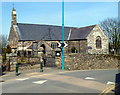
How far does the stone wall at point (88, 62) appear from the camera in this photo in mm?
17625

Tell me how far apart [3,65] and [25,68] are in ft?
7.37

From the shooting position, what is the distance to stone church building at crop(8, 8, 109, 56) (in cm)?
3844

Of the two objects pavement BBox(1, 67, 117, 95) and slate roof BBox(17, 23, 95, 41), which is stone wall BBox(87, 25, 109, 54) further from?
pavement BBox(1, 67, 117, 95)

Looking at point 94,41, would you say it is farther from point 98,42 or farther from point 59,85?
point 59,85

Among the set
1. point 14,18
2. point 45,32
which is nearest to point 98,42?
point 45,32

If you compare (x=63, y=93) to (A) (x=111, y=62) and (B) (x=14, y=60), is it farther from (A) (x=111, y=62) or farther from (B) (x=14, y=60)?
(A) (x=111, y=62)

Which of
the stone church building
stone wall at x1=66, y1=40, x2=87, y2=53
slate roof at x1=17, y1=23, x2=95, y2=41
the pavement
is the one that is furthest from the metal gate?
slate roof at x1=17, y1=23, x2=95, y2=41

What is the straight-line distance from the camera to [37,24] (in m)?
45.7

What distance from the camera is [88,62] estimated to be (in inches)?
747

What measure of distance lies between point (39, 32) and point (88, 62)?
26.1 metres

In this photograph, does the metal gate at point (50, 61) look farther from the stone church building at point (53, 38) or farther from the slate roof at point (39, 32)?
the slate roof at point (39, 32)

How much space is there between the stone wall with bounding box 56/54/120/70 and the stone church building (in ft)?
54.9

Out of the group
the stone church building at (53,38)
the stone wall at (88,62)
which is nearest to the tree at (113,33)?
the stone church building at (53,38)

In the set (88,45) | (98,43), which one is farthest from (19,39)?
(98,43)
